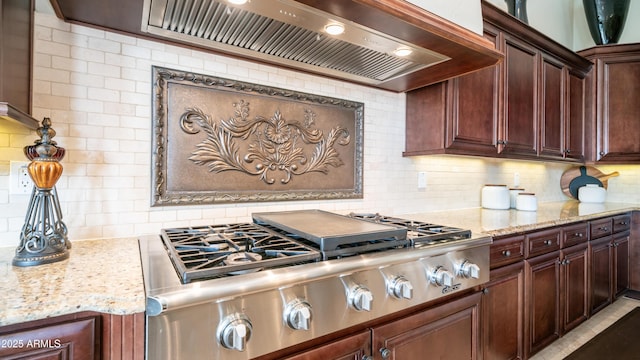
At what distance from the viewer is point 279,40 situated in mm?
1394

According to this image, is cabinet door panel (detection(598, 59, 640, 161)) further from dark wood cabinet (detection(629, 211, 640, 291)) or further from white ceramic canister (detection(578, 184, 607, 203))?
dark wood cabinet (detection(629, 211, 640, 291))

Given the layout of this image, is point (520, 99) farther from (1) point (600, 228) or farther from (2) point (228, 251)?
(2) point (228, 251)

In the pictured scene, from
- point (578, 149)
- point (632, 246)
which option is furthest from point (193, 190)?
point (632, 246)

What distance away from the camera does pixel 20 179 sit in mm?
1136

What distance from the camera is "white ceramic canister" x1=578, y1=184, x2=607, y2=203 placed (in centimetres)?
324

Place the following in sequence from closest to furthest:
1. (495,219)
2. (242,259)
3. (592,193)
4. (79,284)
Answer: (79,284) → (242,259) → (495,219) → (592,193)

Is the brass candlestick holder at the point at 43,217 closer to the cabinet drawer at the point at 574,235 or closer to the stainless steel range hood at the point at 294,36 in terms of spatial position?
the stainless steel range hood at the point at 294,36

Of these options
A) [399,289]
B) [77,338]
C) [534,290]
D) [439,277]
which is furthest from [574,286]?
[77,338]

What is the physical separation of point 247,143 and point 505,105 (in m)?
1.84

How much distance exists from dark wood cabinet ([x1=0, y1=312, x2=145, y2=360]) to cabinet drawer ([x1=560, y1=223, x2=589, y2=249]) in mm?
2479

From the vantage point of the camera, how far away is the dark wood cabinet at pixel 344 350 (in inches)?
37.3

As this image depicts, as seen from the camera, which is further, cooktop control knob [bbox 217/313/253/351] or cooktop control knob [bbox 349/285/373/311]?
cooktop control knob [bbox 349/285/373/311]

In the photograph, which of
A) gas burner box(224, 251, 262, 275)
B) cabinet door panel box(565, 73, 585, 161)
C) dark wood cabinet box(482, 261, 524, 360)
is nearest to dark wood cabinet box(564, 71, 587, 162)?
cabinet door panel box(565, 73, 585, 161)

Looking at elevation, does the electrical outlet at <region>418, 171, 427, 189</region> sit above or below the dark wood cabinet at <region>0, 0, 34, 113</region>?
below
